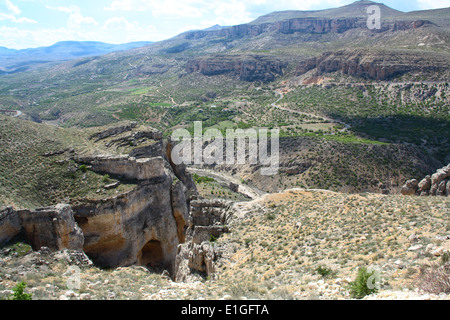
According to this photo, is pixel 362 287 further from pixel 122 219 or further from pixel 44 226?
pixel 122 219

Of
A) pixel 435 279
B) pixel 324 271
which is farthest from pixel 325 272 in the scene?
pixel 435 279

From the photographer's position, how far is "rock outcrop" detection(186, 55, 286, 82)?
158000 mm

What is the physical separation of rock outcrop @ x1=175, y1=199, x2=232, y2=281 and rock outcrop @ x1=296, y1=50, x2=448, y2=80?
309 ft

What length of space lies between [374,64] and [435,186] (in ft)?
286

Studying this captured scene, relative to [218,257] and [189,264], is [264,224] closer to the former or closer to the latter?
[218,257]

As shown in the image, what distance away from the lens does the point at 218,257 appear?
17953 mm

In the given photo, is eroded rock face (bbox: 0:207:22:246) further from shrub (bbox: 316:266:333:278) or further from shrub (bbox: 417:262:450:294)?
shrub (bbox: 417:262:450:294)

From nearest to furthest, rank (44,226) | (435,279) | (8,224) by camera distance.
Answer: (435,279) < (8,224) < (44,226)

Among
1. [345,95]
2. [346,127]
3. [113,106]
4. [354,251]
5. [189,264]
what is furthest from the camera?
[113,106]

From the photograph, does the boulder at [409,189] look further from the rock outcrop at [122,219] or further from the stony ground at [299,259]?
the rock outcrop at [122,219]

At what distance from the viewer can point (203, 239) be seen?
70.4 ft

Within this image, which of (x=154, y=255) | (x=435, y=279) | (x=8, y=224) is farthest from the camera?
(x=154, y=255)

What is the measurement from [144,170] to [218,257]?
13616mm

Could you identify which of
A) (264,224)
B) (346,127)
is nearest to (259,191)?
(346,127)
